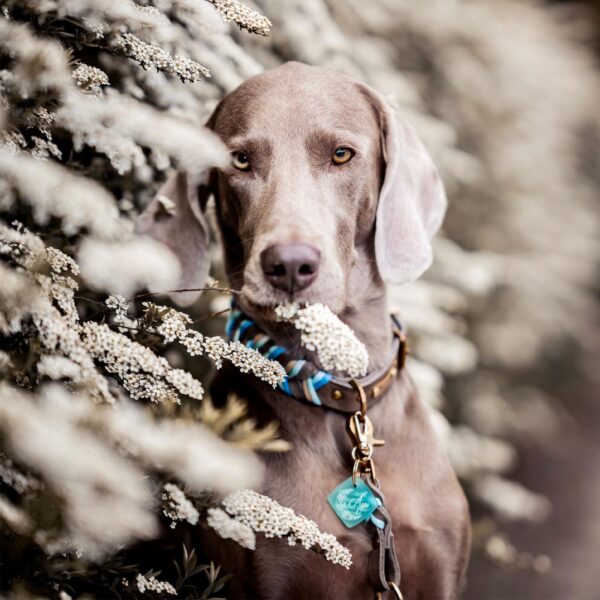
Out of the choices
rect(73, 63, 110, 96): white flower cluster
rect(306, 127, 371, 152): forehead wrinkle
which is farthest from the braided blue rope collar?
rect(73, 63, 110, 96): white flower cluster

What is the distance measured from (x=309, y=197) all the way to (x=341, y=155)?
0.61 feet

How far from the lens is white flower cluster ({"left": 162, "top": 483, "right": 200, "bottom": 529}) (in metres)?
1.06

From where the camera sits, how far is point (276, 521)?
106 centimetres

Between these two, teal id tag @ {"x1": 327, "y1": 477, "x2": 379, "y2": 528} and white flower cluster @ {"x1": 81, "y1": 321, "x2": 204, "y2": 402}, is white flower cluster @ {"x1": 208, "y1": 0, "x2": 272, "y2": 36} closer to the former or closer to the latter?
white flower cluster @ {"x1": 81, "y1": 321, "x2": 204, "y2": 402}

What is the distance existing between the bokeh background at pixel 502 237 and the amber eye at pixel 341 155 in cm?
35

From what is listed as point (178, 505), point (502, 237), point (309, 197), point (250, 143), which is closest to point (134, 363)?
point (178, 505)

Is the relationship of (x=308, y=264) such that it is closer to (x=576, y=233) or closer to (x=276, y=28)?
(x=276, y=28)

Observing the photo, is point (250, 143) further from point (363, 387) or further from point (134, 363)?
point (134, 363)

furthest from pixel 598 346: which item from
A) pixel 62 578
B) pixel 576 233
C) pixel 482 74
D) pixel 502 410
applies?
pixel 62 578

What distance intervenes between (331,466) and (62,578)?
2.16 ft

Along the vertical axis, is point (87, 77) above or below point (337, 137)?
above

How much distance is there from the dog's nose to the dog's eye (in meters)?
0.33

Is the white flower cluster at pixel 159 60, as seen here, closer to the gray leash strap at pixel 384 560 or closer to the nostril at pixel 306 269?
the nostril at pixel 306 269

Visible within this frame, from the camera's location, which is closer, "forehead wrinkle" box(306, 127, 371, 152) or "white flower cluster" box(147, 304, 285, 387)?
"white flower cluster" box(147, 304, 285, 387)
